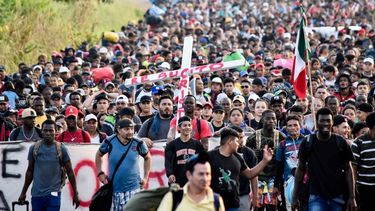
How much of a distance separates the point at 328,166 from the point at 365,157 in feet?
1.90

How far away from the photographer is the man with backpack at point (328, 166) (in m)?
12.6

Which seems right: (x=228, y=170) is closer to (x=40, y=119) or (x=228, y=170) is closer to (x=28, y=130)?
Result: (x=28, y=130)

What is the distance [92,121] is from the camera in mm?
16234

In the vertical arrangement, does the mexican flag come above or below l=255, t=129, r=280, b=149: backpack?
above

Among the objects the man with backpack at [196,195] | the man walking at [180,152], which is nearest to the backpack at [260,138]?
the man walking at [180,152]

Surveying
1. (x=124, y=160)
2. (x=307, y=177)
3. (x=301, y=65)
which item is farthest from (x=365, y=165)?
(x=301, y=65)

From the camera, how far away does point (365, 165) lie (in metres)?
13.0

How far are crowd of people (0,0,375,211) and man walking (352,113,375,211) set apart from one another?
0.03 ft

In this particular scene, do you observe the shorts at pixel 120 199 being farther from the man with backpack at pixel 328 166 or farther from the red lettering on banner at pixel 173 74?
the red lettering on banner at pixel 173 74

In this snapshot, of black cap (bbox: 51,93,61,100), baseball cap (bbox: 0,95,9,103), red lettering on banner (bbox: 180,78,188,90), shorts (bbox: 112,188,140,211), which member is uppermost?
black cap (bbox: 51,93,61,100)

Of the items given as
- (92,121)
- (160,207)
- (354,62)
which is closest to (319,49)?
(354,62)

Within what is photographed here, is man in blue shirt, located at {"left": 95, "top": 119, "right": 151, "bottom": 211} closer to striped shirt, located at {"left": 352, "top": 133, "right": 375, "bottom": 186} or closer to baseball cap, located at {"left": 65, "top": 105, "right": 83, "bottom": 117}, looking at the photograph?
striped shirt, located at {"left": 352, "top": 133, "right": 375, "bottom": 186}

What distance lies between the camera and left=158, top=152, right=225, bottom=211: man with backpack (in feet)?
32.9

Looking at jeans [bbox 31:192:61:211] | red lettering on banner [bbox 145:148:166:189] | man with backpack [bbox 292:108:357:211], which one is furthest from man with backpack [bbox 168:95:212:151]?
man with backpack [bbox 292:108:357:211]
